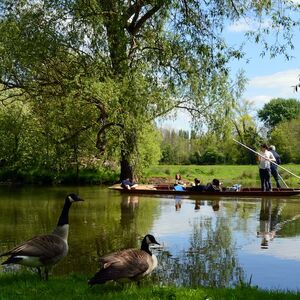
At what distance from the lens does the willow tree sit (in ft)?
49.4

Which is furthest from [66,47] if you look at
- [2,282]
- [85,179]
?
[85,179]

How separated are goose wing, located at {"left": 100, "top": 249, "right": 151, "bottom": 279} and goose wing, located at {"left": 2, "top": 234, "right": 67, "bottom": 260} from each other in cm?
106

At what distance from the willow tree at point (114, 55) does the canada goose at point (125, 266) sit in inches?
275

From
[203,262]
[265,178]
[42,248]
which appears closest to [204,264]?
[203,262]

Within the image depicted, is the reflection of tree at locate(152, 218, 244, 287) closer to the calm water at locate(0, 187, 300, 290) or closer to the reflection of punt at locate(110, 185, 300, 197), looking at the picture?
the calm water at locate(0, 187, 300, 290)

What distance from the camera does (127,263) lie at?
27.1 feet

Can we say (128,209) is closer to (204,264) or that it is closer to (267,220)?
(267,220)

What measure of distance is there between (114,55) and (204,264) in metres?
9.78

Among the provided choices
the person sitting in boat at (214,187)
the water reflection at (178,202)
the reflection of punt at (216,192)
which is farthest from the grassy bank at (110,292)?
the person sitting in boat at (214,187)

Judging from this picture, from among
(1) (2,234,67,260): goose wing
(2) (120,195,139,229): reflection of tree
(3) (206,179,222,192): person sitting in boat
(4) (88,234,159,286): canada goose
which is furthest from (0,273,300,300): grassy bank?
(3) (206,179,222,192): person sitting in boat

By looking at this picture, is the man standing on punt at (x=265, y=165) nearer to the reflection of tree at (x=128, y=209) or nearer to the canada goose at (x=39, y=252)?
the reflection of tree at (x=128, y=209)

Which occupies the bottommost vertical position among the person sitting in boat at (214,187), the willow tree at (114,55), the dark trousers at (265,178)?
the person sitting in boat at (214,187)

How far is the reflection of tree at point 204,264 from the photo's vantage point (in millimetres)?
9969

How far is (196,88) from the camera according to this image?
82.0 ft
